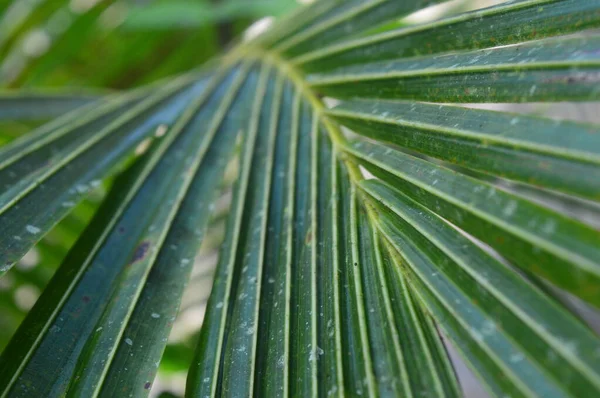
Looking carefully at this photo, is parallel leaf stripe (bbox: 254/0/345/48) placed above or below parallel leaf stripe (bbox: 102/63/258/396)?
above

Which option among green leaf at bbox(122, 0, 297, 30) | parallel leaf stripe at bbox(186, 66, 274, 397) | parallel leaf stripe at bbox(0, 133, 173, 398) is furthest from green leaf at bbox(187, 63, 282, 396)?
green leaf at bbox(122, 0, 297, 30)

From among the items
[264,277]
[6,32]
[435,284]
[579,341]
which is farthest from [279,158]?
[6,32]

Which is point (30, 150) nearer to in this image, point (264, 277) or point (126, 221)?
point (126, 221)

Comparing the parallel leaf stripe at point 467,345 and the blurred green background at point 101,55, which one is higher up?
the blurred green background at point 101,55

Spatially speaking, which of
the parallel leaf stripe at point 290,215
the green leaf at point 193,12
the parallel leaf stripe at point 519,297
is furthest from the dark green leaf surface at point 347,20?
the parallel leaf stripe at point 519,297

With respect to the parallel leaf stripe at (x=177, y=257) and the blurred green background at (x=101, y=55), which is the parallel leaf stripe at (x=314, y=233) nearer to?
the parallel leaf stripe at (x=177, y=257)

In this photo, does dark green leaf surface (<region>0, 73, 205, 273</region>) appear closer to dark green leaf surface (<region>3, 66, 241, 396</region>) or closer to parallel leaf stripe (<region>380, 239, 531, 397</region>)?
dark green leaf surface (<region>3, 66, 241, 396</region>)

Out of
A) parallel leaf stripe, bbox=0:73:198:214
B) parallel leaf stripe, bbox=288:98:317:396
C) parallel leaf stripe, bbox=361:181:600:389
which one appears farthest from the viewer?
parallel leaf stripe, bbox=0:73:198:214

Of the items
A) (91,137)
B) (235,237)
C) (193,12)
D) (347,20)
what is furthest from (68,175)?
(193,12)
